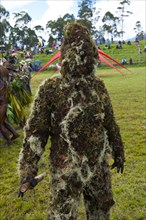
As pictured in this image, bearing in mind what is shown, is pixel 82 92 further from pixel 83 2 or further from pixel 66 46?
pixel 83 2

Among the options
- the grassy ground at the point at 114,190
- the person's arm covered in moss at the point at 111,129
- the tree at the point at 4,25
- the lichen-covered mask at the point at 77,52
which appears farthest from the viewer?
the tree at the point at 4,25

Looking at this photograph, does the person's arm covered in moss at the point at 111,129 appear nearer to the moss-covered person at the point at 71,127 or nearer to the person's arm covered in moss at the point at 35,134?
the moss-covered person at the point at 71,127

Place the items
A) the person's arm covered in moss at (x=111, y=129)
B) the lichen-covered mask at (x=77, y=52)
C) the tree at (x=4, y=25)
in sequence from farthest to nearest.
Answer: the tree at (x=4, y=25), the person's arm covered in moss at (x=111, y=129), the lichen-covered mask at (x=77, y=52)

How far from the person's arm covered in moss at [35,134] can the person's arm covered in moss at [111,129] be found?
1.45 ft

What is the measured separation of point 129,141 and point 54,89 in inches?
144

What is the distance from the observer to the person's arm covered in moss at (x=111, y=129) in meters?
2.08

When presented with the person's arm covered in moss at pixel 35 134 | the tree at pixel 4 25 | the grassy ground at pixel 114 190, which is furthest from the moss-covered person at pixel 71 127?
the tree at pixel 4 25

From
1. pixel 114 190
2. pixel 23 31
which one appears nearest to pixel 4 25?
pixel 23 31

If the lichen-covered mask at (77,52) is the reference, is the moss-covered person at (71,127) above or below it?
below

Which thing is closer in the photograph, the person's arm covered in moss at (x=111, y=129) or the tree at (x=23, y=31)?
the person's arm covered in moss at (x=111, y=129)

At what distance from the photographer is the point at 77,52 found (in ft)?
6.10

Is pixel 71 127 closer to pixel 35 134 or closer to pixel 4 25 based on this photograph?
pixel 35 134

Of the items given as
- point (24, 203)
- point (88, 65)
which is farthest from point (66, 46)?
point (24, 203)

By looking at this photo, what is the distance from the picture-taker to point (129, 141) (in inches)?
208
